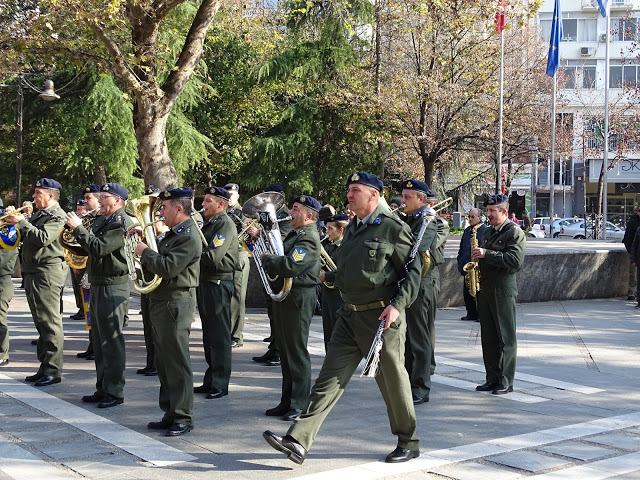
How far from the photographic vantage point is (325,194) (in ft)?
105

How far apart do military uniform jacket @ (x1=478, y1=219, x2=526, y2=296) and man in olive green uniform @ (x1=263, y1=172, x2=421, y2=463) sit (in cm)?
244

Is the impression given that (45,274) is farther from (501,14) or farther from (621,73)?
(621,73)

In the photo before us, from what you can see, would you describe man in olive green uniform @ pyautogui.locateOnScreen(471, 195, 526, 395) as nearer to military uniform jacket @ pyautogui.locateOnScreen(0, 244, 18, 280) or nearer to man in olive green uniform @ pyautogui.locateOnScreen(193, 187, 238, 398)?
man in olive green uniform @ pyautogui.locateOnScreen(193, 187, 238, 398)

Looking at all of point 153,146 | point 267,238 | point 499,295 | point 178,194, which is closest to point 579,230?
point 153,146

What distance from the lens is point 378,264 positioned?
6016 millimetres

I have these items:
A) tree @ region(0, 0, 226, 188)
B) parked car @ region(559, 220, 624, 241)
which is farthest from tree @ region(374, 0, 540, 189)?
parked car @ region(559, 220, 624, 241)

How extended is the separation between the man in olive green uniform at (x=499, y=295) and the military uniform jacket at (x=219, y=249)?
8.23 feet

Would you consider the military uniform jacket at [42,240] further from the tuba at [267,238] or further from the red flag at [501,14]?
the red flag at [501,14]

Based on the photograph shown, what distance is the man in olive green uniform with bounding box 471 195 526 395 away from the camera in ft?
27.5

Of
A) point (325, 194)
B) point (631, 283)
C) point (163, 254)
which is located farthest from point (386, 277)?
point (325, 194)

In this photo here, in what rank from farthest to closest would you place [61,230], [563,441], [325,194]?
[325,194]
[61,230]
[563,441]

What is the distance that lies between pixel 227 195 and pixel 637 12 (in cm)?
5662

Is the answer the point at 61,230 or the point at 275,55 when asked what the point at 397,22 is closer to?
the point at 275,55

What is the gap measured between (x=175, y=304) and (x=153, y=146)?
849 centimetres
